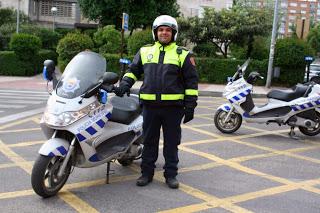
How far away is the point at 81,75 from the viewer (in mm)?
4898

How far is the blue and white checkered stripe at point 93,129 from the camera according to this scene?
4703 millimetres

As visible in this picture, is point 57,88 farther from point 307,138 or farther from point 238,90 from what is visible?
point 307,138

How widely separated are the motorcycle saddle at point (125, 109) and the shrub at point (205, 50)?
1686 cm

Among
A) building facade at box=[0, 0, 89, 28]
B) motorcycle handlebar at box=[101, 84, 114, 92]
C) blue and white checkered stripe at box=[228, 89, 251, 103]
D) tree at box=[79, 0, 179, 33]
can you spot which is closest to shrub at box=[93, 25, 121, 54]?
tree at box=[79, 0, 179, 33]

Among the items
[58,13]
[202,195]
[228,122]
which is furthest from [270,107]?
[58,13]

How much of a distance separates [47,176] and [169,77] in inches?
64.1

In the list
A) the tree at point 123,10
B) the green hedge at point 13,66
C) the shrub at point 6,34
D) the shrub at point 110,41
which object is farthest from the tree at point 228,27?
the shrub at point 6,34

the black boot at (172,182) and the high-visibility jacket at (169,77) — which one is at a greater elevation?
the high-visibility jacket at (169,77)

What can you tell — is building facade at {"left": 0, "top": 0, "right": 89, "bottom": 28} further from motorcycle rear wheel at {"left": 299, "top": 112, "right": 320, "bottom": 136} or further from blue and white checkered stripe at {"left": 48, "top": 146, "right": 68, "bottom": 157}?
blue and white checkered stripe at {"left": 48, "top": 146, "right": 68, "bottom": 157}

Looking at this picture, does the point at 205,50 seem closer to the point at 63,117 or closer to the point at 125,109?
the point at 125,109

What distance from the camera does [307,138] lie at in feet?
28.7

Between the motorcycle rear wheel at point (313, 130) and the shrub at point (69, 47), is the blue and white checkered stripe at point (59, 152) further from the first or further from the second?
the shrub at point (69, 47)

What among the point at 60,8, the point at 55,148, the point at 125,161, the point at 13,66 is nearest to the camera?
the point at 55,148

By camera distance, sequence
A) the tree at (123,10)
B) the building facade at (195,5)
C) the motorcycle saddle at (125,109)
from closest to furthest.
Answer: the motorcycle saddle at (125,109) → the tree at (123,10) → the building facade at (195,5)
